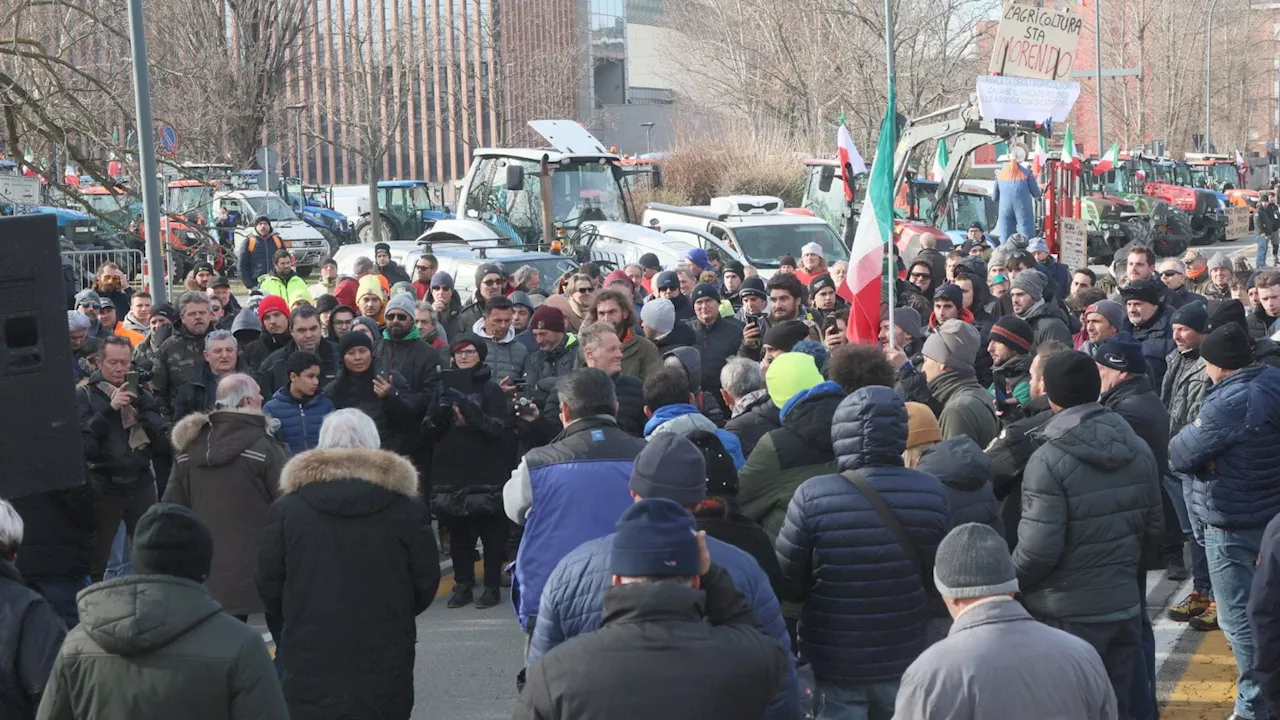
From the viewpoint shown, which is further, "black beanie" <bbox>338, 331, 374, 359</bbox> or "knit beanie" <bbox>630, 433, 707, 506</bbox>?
"black beanie" <bbox>338, 331, 374, 359</bbox>

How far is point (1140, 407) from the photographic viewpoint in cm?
697

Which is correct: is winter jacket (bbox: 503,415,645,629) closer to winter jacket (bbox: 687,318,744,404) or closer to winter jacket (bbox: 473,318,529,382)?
winter jacket (bbox: 473,318,529,382)

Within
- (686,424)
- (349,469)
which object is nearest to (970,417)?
(686,424)

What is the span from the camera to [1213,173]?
51.5 metres

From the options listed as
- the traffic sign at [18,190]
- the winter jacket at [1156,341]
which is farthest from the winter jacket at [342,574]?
the traffic sign at [18,190]

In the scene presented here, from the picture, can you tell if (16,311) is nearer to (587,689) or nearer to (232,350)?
(587,689)

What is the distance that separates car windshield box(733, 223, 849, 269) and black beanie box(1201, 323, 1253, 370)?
1309cm

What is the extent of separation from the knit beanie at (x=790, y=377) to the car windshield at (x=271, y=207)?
97.3 ft

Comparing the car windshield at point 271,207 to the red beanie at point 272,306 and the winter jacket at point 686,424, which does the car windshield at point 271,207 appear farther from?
the winter jacket at point 686,424

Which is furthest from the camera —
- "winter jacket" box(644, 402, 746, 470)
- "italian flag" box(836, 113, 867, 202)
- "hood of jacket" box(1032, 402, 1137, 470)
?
"italian flag" box(836, 113, 867, 202)

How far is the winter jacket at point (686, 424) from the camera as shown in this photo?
5.64 meters

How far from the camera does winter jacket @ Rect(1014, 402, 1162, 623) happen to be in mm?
5535

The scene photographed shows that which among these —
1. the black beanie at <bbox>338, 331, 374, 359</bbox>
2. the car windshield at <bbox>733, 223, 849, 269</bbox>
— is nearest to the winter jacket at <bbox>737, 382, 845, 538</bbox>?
the black beanie at <bbox>338, 331, 374, 359</bbox>

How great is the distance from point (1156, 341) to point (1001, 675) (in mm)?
6621
